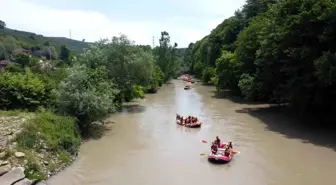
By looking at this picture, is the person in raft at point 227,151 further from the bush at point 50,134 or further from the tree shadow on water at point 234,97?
the tree shadow on water at point 234,97

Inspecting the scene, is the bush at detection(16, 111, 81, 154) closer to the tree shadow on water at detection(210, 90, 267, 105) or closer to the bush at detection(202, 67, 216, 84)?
the tree shadow on water at detection(210, 90, 267, 105)

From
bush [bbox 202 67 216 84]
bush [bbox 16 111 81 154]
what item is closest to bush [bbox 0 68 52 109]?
bush [bbox 16 111 81 154]

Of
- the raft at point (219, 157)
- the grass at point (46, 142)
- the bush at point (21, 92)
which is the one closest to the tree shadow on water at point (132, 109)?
the bush at point (21, 92)

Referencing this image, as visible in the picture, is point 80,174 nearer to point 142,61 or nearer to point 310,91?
point 310,91

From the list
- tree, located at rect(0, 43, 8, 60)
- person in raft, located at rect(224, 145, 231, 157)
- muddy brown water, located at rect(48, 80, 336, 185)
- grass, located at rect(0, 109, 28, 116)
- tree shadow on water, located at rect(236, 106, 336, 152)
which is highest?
tree, located at rect(0, 43, 8, 60)

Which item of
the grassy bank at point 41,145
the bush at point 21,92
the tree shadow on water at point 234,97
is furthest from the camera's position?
the tree shadow on water at point 234,97
